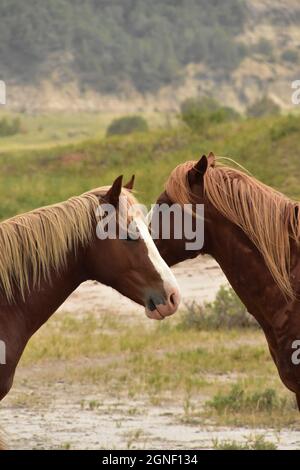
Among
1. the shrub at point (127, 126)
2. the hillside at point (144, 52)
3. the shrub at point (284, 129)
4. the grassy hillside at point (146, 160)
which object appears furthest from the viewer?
the hillside at point (144, 52)

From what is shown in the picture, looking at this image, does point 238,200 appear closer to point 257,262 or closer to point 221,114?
point 257,262

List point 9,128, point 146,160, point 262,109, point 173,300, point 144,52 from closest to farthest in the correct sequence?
1. point 173,300
2. point 146,160
3. point 262,109
4. point 9,128
5. point 144,52

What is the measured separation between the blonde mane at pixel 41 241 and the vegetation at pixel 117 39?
53081 mm

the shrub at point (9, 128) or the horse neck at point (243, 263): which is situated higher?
the horse neck at point (243, 263)

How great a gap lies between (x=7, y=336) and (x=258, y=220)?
1362 mm

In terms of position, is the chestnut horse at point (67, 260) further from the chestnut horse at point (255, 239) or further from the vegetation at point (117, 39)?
the vegetation at point (117, 39)

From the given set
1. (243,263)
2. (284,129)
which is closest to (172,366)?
(243,263)

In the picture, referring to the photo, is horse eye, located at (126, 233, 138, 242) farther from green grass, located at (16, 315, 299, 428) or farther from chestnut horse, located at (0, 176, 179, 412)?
green grass, located at (16, 315, 299, 428)

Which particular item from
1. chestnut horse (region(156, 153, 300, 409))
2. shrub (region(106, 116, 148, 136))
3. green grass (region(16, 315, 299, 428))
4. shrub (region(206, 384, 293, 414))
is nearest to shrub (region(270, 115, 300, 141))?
green grass (region(16, 315, 299, 428))

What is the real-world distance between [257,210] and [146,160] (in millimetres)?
16246

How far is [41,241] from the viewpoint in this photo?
5379mm

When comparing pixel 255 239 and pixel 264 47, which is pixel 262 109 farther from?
pixel 255 239

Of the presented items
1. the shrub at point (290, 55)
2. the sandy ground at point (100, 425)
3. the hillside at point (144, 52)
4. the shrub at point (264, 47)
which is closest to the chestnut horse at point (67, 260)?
the sandy ground at point (100, 425)

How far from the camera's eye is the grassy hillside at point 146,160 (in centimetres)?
1811
